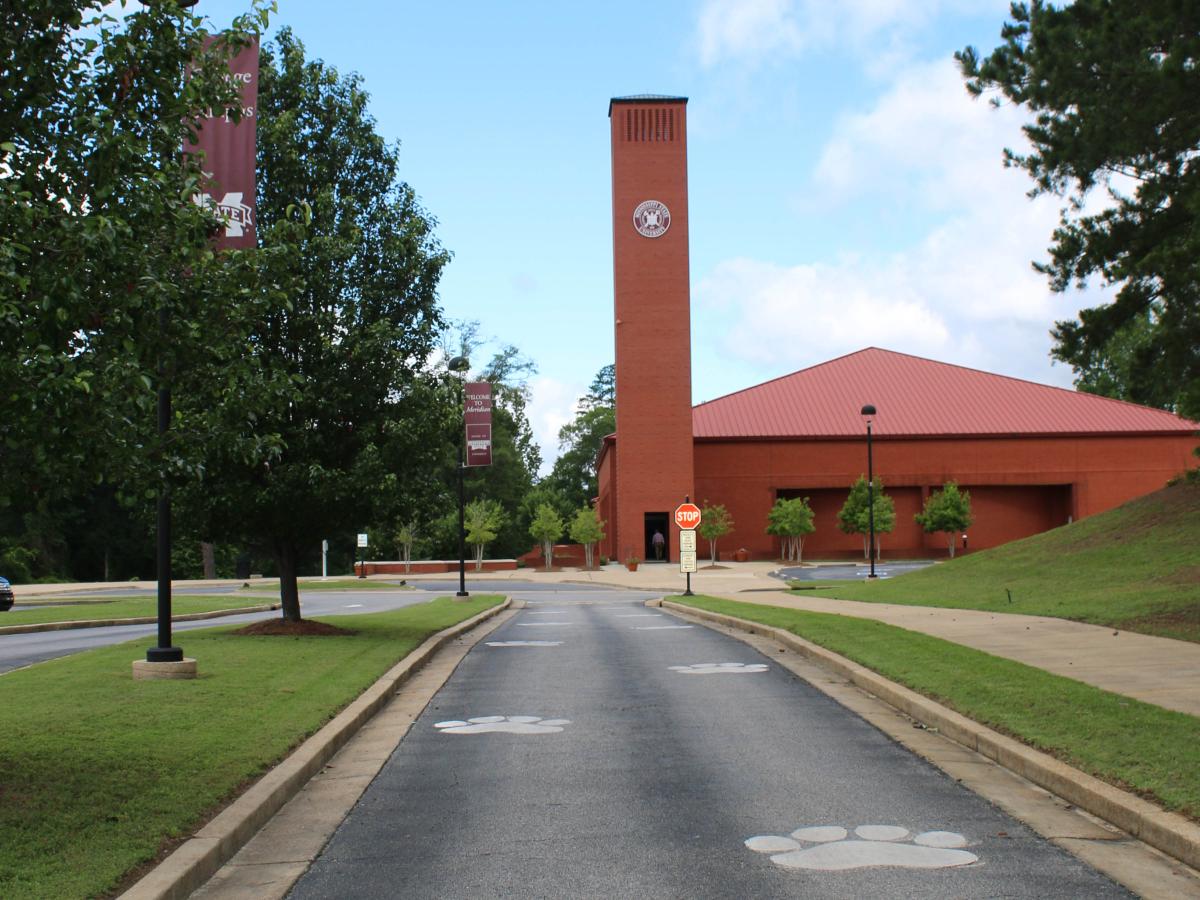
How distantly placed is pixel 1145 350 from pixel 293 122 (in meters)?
14.0

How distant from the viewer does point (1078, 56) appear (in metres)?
16.9

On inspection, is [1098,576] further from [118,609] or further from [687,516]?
[118,609]

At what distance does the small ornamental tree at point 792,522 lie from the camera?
68.2m

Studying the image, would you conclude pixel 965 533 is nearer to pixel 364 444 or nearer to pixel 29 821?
pixel 364 444

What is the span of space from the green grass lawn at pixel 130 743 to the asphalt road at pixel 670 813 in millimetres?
885

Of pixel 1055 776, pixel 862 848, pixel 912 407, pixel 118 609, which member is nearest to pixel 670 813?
pixel 862 848

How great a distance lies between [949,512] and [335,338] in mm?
55649

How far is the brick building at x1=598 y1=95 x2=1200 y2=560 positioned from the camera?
68812 mm

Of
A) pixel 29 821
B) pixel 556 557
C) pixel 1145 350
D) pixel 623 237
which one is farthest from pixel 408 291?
pixel 556 557

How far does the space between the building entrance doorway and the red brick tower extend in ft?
1.36

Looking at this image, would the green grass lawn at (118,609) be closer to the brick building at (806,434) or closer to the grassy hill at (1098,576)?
the grassy hill at (1098,576)

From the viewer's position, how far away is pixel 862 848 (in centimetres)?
640

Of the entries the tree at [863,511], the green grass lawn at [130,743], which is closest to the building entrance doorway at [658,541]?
the tree at [863,511]

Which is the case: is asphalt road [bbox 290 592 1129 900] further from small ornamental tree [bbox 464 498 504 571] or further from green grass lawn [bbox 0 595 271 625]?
small ornamental tree [bbox 464 498 504 571]
